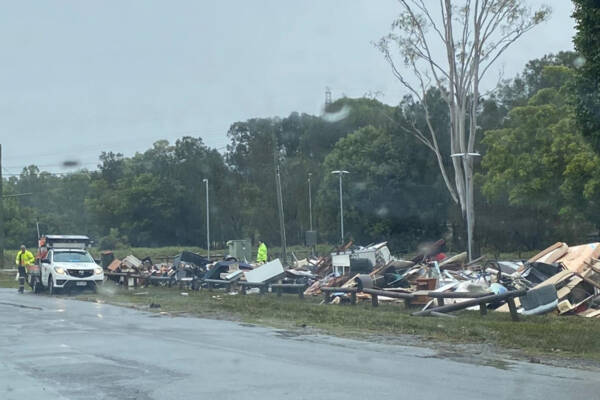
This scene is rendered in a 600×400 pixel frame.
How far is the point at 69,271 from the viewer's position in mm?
33219

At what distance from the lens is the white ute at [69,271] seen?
33.1 meters

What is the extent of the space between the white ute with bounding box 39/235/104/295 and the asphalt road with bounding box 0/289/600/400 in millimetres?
14641

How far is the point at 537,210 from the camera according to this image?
2486 inches

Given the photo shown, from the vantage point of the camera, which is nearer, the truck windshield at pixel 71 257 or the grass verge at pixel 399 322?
the grass verge at pixel 399 322

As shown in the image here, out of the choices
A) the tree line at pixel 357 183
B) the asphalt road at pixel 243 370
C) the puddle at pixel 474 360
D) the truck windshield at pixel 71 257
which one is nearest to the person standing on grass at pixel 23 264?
the truck windshield at pixel 71 257

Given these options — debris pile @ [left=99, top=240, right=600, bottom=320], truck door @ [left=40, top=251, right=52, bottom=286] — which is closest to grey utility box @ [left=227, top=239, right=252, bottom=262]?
debris pile @ [left=99, top=240, right=600, bottom=320]

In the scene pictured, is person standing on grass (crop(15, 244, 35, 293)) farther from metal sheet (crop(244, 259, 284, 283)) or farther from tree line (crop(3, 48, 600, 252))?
tree line (crop(3, 48, 600, 252))

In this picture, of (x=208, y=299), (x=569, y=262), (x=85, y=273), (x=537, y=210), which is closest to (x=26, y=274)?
(x=85, y=273)

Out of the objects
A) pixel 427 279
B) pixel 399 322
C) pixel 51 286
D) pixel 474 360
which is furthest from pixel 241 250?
pixel 474 360

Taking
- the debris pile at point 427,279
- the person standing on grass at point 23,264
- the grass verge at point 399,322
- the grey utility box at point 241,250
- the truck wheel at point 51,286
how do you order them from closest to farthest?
1. the grass verge at point 399,322
2. the debris pile at point 427,279
3. the truck wheel at point 51,286
4. the person standing on grass at point 23,264
5. the grey utility box at point 241,250

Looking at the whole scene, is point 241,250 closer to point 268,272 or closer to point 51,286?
point 51,286

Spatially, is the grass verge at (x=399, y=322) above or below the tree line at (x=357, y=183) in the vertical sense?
below

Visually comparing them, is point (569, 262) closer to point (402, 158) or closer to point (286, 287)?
point (286, 287)

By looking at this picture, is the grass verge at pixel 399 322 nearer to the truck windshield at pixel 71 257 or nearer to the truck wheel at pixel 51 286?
the truck wheel at pixel 51 286
